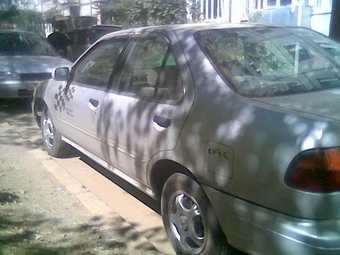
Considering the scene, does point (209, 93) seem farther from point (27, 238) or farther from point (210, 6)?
point (210, 6)

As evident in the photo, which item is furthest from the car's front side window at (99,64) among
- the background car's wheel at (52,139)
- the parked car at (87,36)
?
the parked car at (87,36)

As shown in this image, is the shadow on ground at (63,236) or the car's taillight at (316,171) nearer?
the car's taillight at (316,171)

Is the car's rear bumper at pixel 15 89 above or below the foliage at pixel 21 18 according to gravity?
below

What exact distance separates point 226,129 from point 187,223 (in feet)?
2.80

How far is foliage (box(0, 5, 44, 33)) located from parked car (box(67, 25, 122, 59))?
11.5 metres

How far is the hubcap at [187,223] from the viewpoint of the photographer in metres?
3.15

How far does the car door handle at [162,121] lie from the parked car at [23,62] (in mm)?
5908

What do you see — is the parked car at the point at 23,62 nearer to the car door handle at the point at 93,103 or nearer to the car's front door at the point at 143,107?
the car door handle at the point at 93,103

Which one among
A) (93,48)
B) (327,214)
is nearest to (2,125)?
(93,48)


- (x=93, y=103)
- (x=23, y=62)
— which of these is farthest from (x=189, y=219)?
(x=23, y=62)

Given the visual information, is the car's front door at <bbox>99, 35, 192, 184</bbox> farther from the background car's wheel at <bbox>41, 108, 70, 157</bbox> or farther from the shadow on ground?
the background car's wheel at <bbox>41, 108, 70, 157</bbox>

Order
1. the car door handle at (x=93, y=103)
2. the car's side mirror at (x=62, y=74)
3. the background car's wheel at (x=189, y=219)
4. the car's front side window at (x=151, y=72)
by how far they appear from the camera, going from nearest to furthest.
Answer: the background car's wheel at (x=189, y=219) → the car's front side window at (x=151, y=72) → the car door handle at (x=93, y=103) → the car's side mirror at (x=62, y=74)

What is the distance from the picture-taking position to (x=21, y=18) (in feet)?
84.8

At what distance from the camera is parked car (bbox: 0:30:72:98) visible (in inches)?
340
